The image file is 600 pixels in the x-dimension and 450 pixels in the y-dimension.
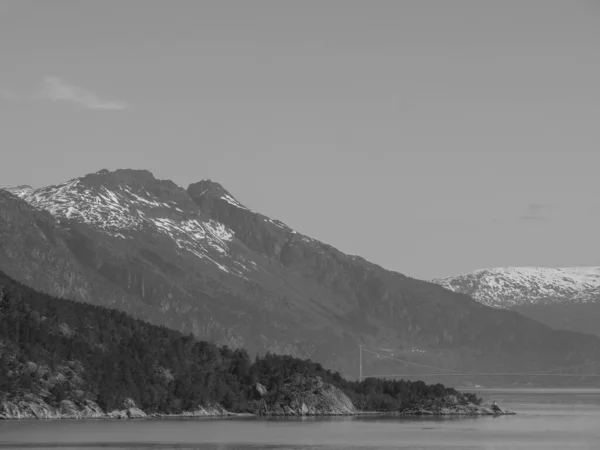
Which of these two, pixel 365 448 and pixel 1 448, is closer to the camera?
pixel 1 448

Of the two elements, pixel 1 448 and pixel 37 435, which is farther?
pixel 37 435

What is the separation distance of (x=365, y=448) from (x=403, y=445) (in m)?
Result: 8.63

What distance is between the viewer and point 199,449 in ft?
596

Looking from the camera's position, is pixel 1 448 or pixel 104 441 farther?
pixel 104 441

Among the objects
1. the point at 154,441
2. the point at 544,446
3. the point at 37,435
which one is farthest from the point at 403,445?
the point at 37,435

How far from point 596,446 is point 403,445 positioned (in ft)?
89.9

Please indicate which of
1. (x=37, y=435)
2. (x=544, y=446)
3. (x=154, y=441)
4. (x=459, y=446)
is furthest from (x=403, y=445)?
(x=37, y=435)

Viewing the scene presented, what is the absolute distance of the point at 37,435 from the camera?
643 ft

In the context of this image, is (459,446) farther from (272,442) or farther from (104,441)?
(104,441)

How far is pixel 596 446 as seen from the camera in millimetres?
197750

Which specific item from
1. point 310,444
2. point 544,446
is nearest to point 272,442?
point 310,444

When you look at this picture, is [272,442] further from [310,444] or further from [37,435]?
[37,435]

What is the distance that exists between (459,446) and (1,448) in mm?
61317

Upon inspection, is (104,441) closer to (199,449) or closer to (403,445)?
(199,449)
